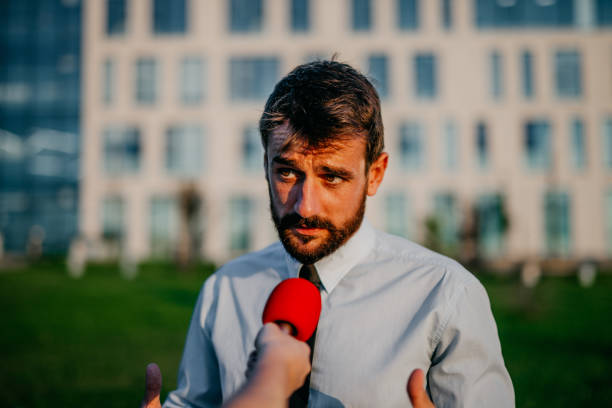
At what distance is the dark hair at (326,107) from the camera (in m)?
1.74

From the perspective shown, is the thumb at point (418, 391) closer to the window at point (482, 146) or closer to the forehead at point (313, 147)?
the forehead at point (313, 147)

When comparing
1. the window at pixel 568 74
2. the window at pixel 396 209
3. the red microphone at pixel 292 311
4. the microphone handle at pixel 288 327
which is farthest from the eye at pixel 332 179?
the window at pixel 568 74

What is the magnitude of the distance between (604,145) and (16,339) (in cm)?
3337

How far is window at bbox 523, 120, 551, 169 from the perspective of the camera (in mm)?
30750

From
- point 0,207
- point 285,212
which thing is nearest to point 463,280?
point 285,212

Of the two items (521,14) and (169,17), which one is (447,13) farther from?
(169,17)

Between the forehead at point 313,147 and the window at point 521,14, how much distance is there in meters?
33.2

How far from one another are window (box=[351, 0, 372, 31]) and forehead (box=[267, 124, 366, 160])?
1249 inches

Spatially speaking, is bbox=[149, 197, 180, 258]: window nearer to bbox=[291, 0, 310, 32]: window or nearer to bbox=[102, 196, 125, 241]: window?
bbox=[102, 196, 125, 241]: window

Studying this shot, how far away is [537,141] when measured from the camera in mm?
30875

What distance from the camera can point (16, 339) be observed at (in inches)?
381

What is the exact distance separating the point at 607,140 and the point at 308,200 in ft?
116

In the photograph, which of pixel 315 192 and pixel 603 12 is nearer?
pixel 315 192

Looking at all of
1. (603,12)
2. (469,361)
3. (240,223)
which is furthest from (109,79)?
(469,361)
